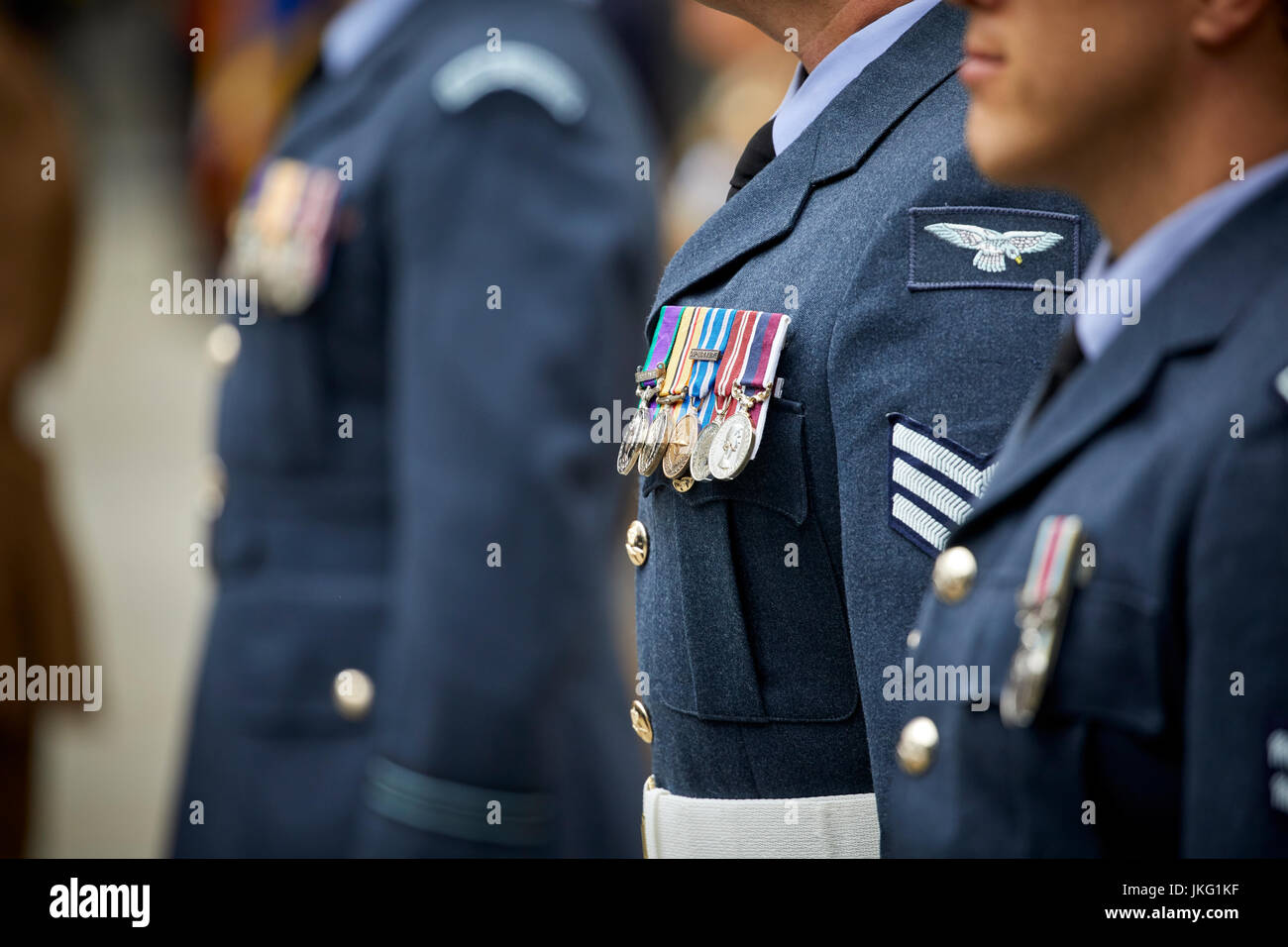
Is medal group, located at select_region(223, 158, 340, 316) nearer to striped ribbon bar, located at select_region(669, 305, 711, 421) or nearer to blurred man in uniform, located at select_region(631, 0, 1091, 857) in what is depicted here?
blurred man in uniform, located at select_region(631, 0, 1091, 857)

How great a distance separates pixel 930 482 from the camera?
1.40 meters

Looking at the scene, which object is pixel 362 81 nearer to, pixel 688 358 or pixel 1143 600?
pixel 688 358

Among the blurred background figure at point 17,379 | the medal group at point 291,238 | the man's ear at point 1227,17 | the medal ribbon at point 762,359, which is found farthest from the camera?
the blurred background figure at point 17,379

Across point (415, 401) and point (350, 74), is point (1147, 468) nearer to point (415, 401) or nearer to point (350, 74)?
point (415, 401)

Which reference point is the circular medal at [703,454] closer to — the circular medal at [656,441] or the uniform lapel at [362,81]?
the circular medal at [656,441]

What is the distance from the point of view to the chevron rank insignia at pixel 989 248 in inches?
56.7

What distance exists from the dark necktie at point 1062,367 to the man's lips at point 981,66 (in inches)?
7.4

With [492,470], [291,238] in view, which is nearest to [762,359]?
[492,470]

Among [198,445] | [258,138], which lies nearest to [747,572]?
[258,138]

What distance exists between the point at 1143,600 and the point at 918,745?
0.24 metres

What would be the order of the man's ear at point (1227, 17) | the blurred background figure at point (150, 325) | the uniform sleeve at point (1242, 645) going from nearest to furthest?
1. the uniform sleeve at point (1242, 645)
2. the man's ear at point (1227, 17)
3. the blurred background figure at point (150, 325)

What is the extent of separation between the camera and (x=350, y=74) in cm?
264

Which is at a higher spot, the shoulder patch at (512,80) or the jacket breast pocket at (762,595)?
the shoulder patch at (512,80)

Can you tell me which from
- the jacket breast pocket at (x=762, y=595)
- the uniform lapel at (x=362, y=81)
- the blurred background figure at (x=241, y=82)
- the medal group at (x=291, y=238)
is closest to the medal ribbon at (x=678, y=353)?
the jacket breast pocket at (x=762, y=595)
